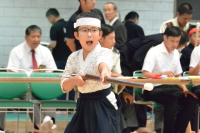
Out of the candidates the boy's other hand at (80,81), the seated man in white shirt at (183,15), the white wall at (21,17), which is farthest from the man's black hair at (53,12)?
the boy's other hand at (80,81)

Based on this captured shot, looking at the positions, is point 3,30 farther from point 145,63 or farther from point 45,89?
point 145,63

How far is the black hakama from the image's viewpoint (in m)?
3.11

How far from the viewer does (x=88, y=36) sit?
3166 millimetres

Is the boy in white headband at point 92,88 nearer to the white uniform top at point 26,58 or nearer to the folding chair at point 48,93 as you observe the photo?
the folding chair at point 48,93

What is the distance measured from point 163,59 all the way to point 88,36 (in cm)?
241

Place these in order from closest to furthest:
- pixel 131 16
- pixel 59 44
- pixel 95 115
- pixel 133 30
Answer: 1. pixel 95 115
2. pixel 133 30
3. pixel 59 44
4. pixel 131 16

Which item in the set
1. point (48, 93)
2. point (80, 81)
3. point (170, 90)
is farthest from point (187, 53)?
point (80, 81)

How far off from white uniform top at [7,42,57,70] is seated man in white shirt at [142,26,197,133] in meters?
1.40

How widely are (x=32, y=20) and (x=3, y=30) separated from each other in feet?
1.80

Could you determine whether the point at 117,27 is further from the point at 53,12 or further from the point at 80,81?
the point at 80,81

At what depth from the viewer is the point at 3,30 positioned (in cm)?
780

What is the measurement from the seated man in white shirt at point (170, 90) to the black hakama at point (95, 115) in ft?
6.20

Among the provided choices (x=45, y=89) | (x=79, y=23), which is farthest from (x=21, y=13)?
(x=79, y=23)

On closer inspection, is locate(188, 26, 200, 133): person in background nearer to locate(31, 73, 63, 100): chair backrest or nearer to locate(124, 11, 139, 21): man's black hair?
locate(124, 11, 139, 21): man's black hair
